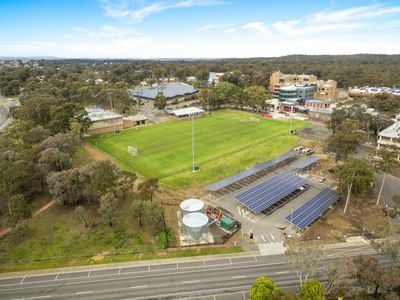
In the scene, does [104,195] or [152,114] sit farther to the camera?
[152,114]

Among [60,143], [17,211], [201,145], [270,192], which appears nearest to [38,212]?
[17,211]

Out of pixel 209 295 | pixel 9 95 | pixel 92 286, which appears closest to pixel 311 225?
pixel 209 295

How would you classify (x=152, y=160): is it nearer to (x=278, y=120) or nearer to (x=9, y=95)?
(x=278, y=120)

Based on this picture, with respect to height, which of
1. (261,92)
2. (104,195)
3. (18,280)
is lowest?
(18,280)

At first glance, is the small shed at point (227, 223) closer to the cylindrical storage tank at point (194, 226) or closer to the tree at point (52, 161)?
the cylindrical storage tank at point (194, 226)

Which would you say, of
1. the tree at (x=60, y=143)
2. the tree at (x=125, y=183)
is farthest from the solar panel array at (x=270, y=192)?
the tree at (x=60, y=143)

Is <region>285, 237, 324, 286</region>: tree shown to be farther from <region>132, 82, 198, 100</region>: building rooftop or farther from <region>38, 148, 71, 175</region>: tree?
<region>132, 82, 198, 100</region>: building rooftop

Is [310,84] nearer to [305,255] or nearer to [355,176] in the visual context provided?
[355,176]

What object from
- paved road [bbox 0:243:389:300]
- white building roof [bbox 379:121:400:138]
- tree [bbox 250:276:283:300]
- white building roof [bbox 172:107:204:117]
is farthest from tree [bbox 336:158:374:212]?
white building roof [bbox 172:107:204:117]
